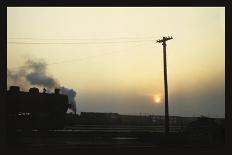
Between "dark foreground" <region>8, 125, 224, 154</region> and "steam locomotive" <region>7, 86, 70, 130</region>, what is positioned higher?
"steam locomotive" <region>7, 86, 70, 130</region>

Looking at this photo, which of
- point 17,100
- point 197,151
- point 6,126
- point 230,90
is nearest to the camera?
point 6,126

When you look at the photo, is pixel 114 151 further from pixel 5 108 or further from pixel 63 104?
pixel 63 104

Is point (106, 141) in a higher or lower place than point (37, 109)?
lower

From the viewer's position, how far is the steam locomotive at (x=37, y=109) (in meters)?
21.5

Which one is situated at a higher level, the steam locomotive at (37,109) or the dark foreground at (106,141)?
the steam locomotive at (37,109)

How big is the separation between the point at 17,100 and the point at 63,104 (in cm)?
361

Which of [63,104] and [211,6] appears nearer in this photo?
[211,6]

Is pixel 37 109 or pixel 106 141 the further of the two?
pixel 37 109

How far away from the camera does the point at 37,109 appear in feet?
75.7

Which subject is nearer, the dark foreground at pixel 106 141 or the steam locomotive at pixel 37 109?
the dark foreground at pixel 106 141

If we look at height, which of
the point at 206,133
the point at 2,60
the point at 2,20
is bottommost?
the point at 206,133

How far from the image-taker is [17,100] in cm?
2230

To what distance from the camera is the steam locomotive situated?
21531 mm
